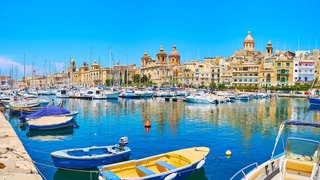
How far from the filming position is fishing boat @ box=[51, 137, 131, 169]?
13906 mm

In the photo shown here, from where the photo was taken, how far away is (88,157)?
46.3 ft

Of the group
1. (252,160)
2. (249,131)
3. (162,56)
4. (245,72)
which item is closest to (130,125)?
(249,131)

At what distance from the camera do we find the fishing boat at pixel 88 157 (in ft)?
45.6

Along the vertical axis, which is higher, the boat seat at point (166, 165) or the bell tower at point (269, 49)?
the bell tower at point (269, 49)

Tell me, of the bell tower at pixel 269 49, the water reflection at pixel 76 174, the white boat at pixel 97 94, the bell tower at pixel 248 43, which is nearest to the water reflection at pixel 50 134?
the water reflection at pixel 76 174

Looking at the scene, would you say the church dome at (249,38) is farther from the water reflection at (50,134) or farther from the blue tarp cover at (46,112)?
the water reflection at (50,134)

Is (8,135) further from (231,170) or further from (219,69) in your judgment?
(219,69)

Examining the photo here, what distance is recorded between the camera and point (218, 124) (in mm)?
30328

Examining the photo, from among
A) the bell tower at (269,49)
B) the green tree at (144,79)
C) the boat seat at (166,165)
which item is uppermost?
the bell tower at (269,49)

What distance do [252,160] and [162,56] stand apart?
120 m

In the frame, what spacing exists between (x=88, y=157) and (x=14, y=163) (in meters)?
3.05

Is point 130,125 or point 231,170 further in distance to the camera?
point 130,125

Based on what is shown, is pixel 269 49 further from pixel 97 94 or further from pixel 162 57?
pixel 97 94

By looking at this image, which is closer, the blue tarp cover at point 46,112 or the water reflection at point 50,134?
the water reflection at point 50,134
